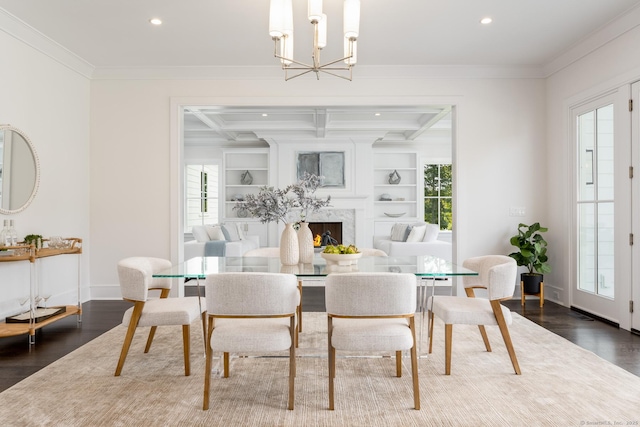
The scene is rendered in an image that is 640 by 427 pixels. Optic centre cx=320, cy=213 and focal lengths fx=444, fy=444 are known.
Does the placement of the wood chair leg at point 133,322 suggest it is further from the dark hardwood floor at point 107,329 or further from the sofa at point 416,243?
the sofa at point 416,243

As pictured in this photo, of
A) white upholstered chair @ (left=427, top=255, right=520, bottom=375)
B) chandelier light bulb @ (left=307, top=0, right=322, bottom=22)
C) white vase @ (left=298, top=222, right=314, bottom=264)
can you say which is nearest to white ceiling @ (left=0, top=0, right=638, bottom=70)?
chandelier light bulb @ (left=307, top=0, right=322, bottom=22)

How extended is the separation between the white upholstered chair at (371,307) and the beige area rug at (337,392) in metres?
0.22

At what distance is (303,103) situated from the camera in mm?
5277

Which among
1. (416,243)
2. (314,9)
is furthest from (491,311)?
(416,243)

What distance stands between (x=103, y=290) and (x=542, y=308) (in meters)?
5.00

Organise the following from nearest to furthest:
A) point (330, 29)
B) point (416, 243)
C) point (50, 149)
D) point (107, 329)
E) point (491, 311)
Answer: point (491, 311) < point (107, 329) < point (330, 29) < point (50, 149) < point (416, 243)

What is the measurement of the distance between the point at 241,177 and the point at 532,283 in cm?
679

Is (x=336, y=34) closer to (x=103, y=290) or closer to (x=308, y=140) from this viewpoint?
(x=103, y=290)

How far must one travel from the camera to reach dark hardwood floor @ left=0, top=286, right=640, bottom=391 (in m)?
3.04

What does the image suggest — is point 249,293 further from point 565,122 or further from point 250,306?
point 565,122

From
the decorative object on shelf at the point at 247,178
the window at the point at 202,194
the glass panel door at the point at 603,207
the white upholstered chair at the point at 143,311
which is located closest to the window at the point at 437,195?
the decorative object on shelf at the point at 247,178

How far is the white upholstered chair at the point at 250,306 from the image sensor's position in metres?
2.27

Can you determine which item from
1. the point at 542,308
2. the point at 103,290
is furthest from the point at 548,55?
the point at 103,290

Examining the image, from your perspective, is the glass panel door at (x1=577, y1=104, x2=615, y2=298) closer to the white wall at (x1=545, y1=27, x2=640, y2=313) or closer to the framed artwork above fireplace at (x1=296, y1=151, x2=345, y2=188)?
the white wall at (x1=545, y1=27, x2=640, y2=313)
